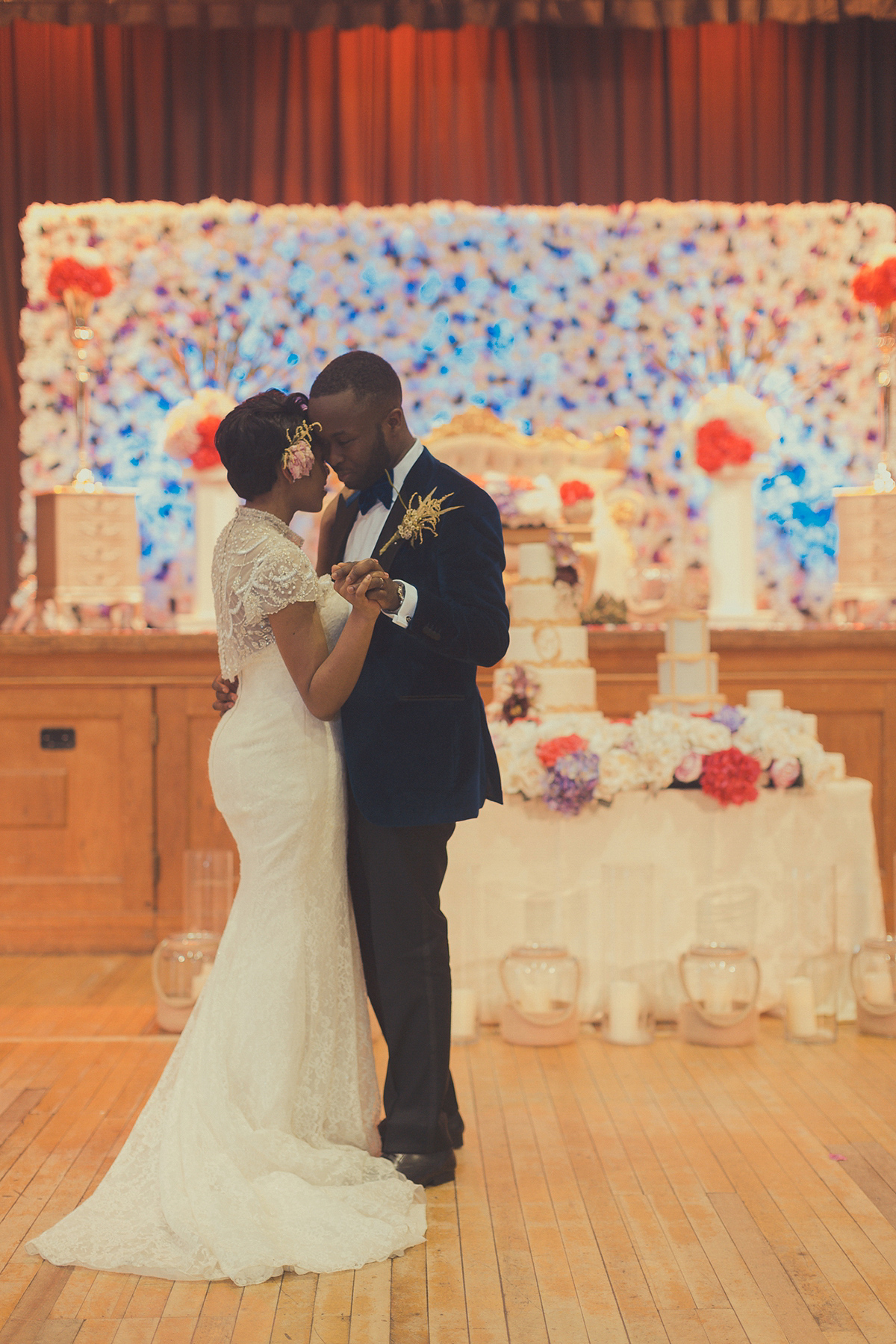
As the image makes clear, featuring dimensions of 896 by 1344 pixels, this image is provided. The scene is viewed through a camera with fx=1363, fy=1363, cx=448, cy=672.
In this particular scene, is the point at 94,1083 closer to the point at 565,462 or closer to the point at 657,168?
the point at 565,462

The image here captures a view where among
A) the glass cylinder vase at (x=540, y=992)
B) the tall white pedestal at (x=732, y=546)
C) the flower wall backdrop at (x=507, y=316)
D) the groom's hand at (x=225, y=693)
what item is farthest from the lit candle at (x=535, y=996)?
the flower wall backdrop at (x=507, y=316)

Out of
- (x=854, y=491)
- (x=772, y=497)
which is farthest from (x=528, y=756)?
(x=772, y=497)

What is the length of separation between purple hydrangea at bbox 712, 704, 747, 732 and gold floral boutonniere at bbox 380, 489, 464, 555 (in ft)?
5.51

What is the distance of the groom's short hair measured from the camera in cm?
246

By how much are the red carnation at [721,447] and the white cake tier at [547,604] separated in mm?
2241

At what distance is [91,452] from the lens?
7.12 metres

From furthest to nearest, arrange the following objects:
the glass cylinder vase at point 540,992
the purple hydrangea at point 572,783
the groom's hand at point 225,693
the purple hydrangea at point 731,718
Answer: the purple hydrangea at point 731,718, the purple hydrangea at point 572,783, the glass cylinder vase at point 540,992, the groom's hand at point 225,693

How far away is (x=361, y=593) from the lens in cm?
230

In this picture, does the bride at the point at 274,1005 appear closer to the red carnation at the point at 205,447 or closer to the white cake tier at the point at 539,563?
the white cake tier at the point at 539,563

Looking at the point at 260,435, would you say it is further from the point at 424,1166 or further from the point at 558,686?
the point at 558,686

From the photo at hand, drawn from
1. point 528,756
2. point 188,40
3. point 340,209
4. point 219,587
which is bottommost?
point 528,756

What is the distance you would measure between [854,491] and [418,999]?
3946mm

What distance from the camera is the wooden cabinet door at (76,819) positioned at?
189 inches

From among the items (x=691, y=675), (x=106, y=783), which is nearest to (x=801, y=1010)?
(x=691, y=675)
